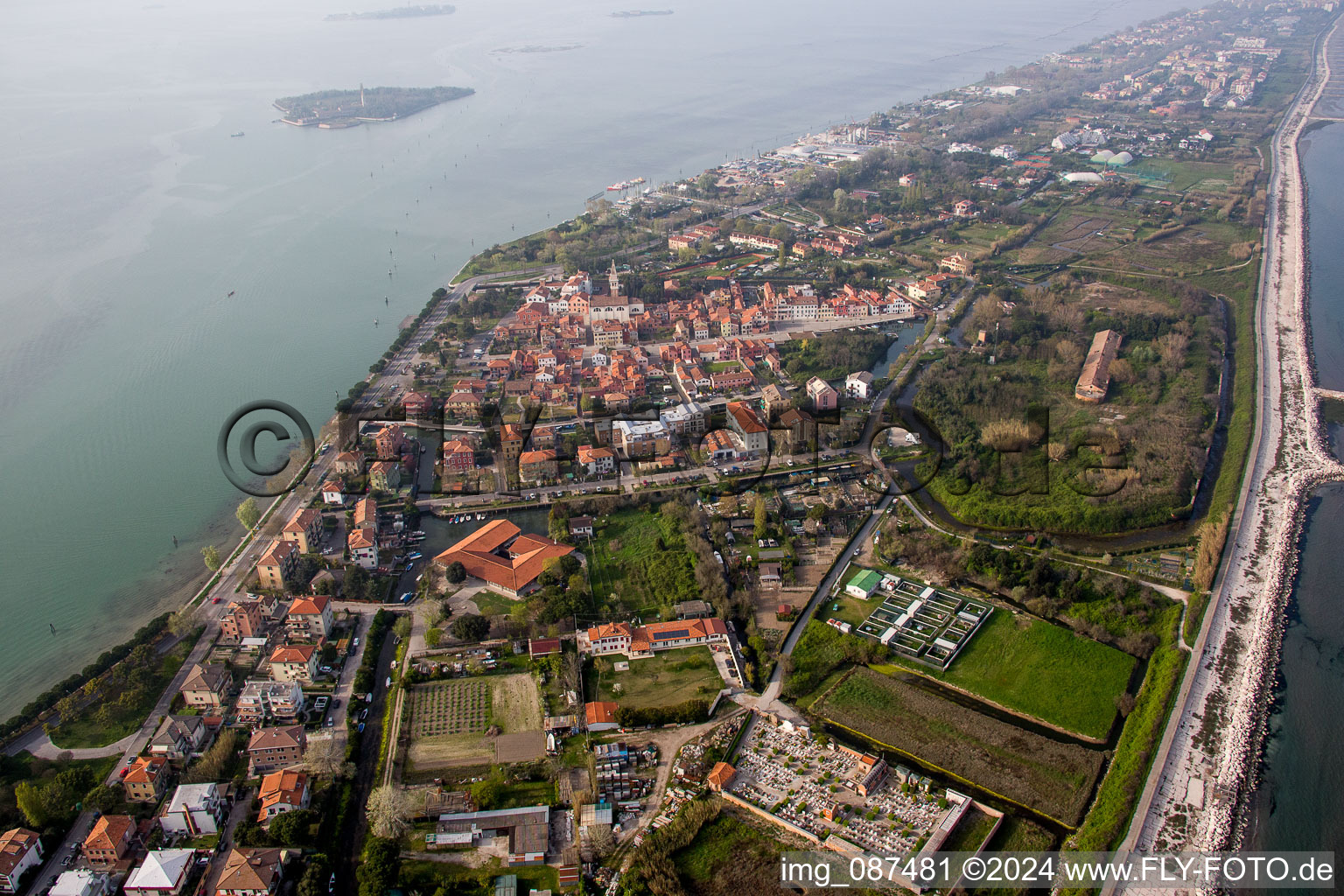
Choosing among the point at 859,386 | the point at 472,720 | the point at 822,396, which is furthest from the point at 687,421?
the point at 472,720

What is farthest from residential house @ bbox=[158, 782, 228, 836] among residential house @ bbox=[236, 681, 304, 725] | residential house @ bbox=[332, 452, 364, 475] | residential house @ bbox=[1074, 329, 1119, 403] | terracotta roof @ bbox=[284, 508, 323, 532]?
residential house @ bbox=[1074, 329, 1119, 403]

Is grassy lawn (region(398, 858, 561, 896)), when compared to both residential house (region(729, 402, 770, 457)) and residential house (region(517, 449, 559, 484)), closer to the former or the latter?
residential house (region(517, 449, 559, 484))

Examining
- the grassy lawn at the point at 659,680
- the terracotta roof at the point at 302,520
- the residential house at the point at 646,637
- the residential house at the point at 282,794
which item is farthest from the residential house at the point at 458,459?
the residential house at the point at 282,794

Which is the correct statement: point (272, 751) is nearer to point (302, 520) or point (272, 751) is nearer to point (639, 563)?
point (302, 520)

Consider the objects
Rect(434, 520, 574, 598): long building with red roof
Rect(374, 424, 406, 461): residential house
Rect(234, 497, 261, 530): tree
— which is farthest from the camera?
Rect(374, 424, 406, 461): residential house

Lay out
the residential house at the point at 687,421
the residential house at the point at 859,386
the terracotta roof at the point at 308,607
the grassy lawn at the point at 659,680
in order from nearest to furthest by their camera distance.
→ the grassy lawn at the point at 659,680
the terracotta roof at the point at 308,607
the residential house at the point at 687,421
the residential house at the point at 859,386

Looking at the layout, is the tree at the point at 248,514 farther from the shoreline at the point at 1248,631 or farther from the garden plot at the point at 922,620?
the shoreline at the point at 1248,631
